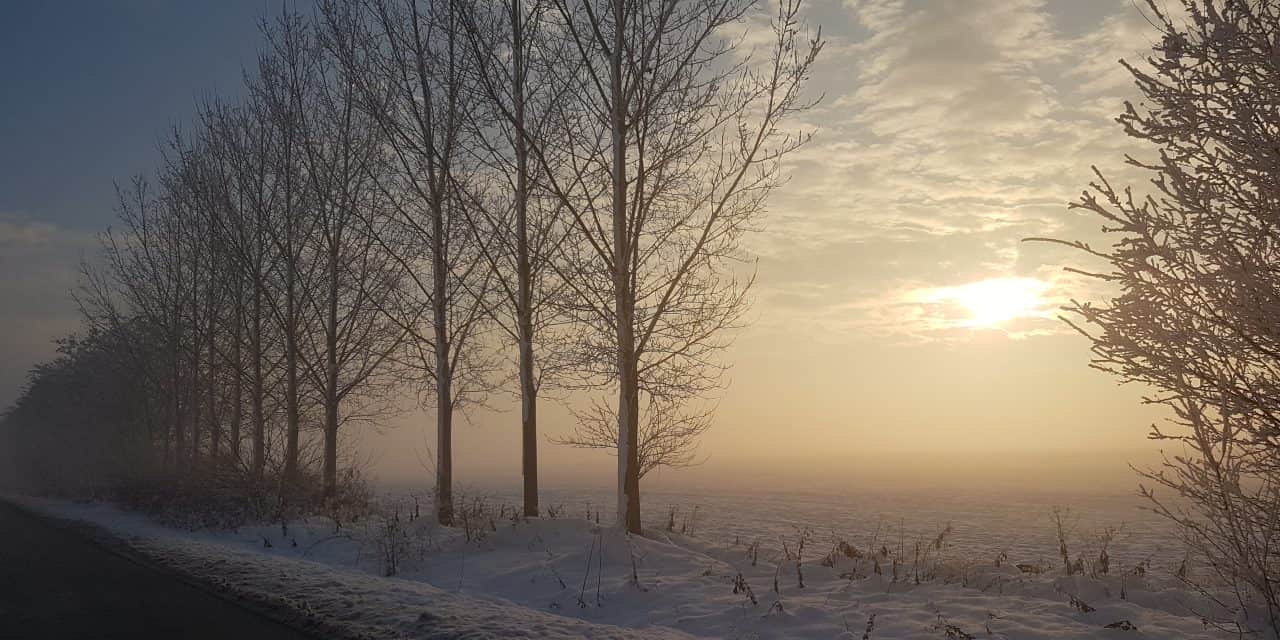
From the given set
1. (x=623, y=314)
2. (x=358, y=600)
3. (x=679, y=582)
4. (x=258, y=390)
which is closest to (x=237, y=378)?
(x=258, y=390)

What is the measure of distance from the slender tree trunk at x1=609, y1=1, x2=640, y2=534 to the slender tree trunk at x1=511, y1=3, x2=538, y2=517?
9.32 ft

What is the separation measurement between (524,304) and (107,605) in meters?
8.01

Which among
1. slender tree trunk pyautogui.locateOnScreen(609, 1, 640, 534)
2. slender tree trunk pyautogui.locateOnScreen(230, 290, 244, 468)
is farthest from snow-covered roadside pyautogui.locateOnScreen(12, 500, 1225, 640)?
slender tree trunk pyautogui.locateOnScreen(230, 290, 244, 468)

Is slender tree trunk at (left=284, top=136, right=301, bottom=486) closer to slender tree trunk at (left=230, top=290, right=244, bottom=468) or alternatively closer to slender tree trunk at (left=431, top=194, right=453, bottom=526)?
slender tree trunk at (left=230, top=290, right=244, bottom=468)

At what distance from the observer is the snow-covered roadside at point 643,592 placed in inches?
279

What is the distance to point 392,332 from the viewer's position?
68.1 feet

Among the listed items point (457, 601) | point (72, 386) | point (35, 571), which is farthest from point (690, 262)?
point (72, 386)

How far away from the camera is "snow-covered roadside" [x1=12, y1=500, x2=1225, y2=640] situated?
7.09 m

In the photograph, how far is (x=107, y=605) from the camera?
27.2 ft

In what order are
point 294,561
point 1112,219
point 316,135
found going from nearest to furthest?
point 1112,219
point 294,561
point 316,135

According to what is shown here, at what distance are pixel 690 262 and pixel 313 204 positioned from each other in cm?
1265

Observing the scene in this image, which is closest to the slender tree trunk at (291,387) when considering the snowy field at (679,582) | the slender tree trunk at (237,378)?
the slender tree trunk at (237,378)

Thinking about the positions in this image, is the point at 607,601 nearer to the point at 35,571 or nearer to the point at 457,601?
the point at 457,601

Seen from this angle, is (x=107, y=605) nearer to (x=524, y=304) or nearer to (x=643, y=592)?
(x=643, y=592)
